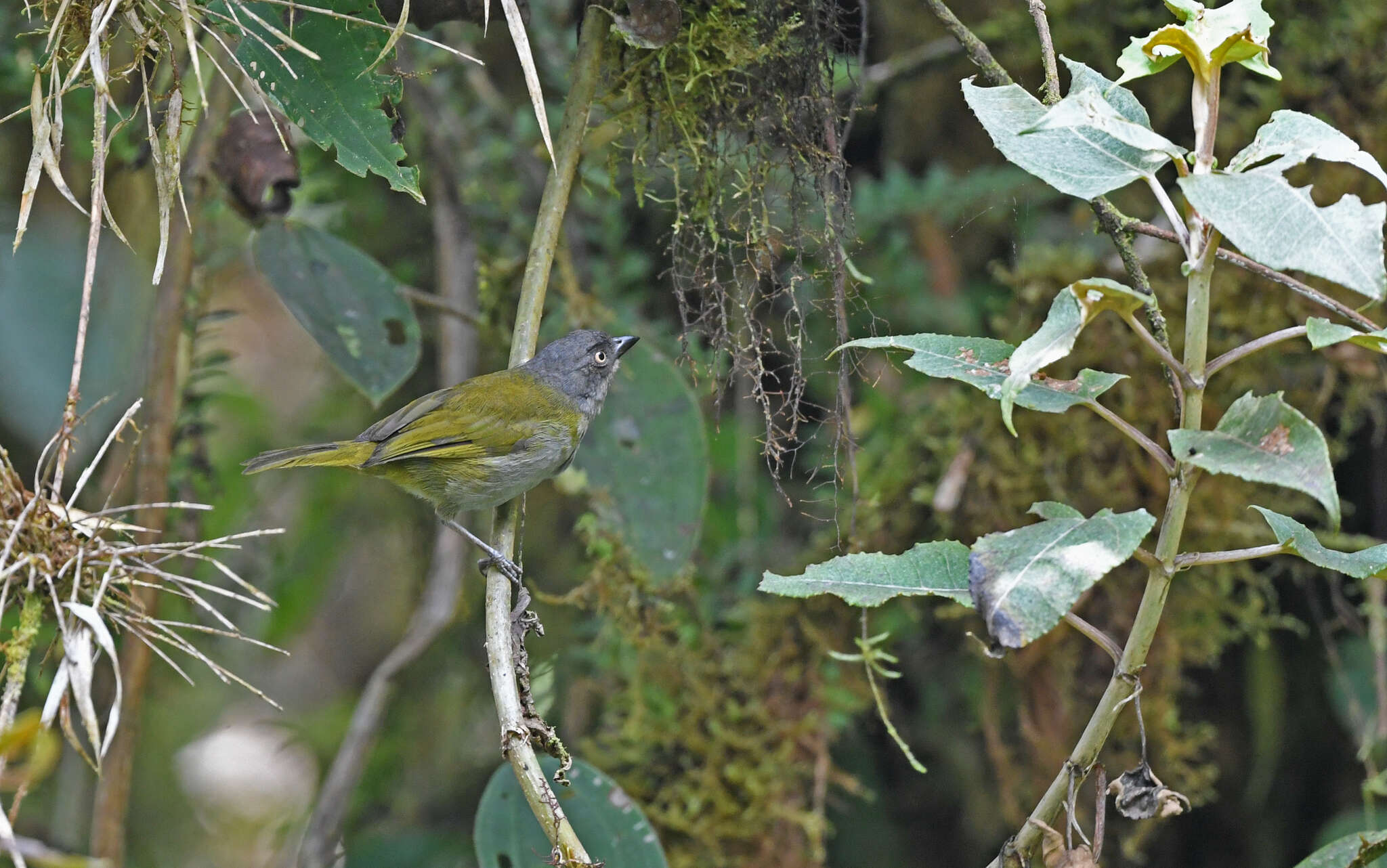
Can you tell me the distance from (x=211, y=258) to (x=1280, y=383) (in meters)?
2.58

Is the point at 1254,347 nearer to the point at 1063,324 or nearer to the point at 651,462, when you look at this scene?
the point at 1063,324

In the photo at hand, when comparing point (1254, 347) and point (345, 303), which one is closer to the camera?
point (1254, 347)

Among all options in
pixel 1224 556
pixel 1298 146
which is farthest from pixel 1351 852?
pixel 1298 146

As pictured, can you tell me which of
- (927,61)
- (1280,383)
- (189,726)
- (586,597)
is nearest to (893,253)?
(927,61)

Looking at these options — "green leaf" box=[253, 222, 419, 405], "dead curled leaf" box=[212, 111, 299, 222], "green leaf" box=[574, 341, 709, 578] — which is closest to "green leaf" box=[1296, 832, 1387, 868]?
"green leaf" box=[574, 341, 709, 578]

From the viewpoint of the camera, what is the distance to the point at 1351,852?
135 centimetres

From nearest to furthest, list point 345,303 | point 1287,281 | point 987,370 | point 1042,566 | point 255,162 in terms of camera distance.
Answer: point 1042,566
point 987,370
point 1287,281
point 255,162
point 345,303

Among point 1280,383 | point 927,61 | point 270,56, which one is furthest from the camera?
point 927,61

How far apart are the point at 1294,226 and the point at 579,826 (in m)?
1.41

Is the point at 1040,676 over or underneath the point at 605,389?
underneath

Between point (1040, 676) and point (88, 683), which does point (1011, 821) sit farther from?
point (88, 683)

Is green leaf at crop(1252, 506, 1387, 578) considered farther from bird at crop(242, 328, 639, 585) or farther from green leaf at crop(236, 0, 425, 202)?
bird at crop(242, 328, 639, 585)

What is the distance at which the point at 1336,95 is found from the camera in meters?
2.71

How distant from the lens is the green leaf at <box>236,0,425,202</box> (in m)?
1.58
